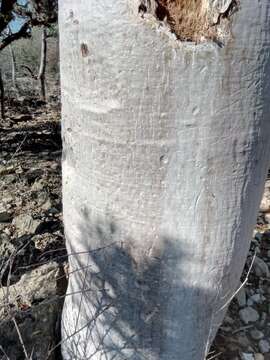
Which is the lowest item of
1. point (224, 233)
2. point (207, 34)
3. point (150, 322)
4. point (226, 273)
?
point (150, 322)

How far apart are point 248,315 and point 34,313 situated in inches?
39.9

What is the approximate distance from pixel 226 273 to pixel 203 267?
4.5 inches

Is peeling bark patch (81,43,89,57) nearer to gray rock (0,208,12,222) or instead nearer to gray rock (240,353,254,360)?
gray rock (240,353,254,360)

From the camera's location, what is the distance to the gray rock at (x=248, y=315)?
A: 1.95m

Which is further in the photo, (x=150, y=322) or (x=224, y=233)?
(x=150, y=322)

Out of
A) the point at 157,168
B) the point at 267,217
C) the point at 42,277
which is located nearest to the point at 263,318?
the point at 267,217

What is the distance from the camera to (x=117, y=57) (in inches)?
39.1

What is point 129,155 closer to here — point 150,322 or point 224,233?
point 224,233

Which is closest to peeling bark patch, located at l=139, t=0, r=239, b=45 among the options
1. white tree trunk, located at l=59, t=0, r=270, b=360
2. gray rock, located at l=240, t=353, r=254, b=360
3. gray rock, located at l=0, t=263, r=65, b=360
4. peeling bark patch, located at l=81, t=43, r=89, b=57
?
white tree trunk, located at l=59, t=0, r=270, b=360

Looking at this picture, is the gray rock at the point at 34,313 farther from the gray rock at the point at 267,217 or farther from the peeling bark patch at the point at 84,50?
the gray rock at the point at 267,217

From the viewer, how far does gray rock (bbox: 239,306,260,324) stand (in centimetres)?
Answer: 195

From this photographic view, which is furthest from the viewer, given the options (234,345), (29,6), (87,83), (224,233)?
(29,6)

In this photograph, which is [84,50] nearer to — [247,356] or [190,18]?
[190,18]

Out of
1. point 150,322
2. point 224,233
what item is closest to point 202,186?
point 224,233
